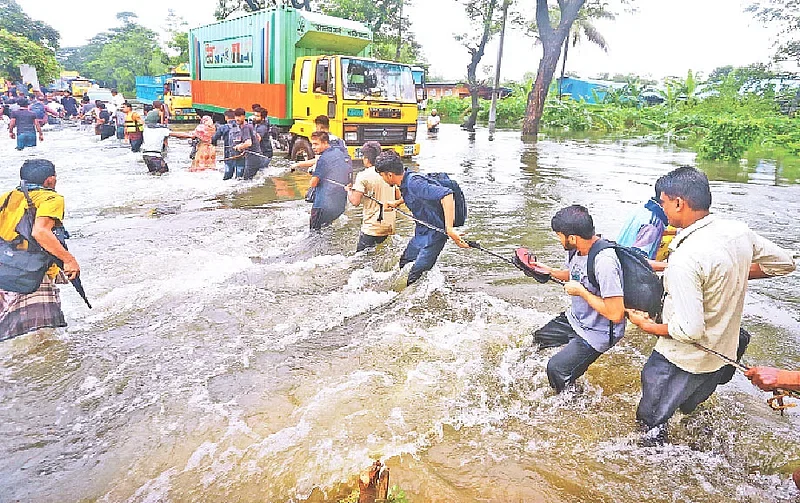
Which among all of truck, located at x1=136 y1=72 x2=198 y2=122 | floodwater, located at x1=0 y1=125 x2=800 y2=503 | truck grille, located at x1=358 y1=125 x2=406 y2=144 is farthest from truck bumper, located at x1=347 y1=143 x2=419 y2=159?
truck, located at x1=136 y1=72 x2=198 y2=122

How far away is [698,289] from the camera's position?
104 inches

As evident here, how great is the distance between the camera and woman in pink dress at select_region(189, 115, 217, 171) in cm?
1227

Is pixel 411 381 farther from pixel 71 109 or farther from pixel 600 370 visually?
pixel 71 109

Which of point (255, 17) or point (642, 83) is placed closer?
point (255, 17)

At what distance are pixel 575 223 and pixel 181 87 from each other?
25.3 meters

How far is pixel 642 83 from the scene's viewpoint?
120 ft

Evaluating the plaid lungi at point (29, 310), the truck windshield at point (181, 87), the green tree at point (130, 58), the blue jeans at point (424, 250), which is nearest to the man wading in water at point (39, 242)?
the plaid lungi at point (29, 310)

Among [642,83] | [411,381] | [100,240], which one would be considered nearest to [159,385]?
[411,381]

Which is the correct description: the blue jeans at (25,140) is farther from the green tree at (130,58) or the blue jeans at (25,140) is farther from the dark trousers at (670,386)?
the green tree at (130,58)

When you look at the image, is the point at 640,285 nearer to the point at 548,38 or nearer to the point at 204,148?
the point at 204,148

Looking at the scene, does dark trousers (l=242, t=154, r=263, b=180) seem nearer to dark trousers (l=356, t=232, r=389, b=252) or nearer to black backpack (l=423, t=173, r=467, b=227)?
dark trousers (l=356, t=232, r=389, b=252)

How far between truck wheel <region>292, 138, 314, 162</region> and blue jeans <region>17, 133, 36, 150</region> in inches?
316

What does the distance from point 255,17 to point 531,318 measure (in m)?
12.8

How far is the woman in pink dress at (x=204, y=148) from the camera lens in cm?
1227
